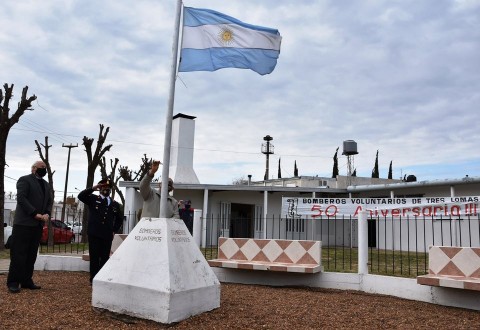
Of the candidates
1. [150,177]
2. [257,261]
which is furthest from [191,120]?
[150,177]

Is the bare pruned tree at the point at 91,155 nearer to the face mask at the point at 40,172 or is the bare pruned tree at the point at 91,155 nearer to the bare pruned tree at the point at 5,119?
the bare pruned tree at the point at 5,119

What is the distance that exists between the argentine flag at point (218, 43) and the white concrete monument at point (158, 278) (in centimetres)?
221

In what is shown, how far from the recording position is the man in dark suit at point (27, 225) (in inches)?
238

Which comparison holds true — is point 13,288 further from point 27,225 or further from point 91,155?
point 91,155

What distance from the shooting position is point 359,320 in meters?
4.97

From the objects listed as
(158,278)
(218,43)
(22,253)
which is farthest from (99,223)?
(218,43)

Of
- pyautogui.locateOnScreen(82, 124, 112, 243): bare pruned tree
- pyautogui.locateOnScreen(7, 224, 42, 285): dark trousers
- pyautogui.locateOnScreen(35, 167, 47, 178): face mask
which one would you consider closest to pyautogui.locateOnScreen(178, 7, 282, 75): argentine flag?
pyautogui.locateOnScreen(35, 167, 47, 178): face mask

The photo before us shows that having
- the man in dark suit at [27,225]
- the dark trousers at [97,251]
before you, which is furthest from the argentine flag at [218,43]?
the dark trousers at [97,251]

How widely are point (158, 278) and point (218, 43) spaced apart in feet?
10.5

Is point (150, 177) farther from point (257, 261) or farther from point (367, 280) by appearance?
point (367, 280)

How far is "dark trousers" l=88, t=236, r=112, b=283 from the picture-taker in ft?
22.7

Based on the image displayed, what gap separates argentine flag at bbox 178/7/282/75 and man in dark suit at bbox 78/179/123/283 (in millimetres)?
Answer: 2309

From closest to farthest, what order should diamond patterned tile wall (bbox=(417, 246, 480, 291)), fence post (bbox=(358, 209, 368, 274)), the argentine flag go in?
diamond patterned tile wall (bbox=(417, 246, 480, 291)), the argentine flag, fence post (bbox=(358, 209, 368, 274))

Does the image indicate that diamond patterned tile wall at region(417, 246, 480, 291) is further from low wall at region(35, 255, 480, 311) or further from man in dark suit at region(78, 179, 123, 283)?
man in dark suit at region(78, 179, 123, 283)
